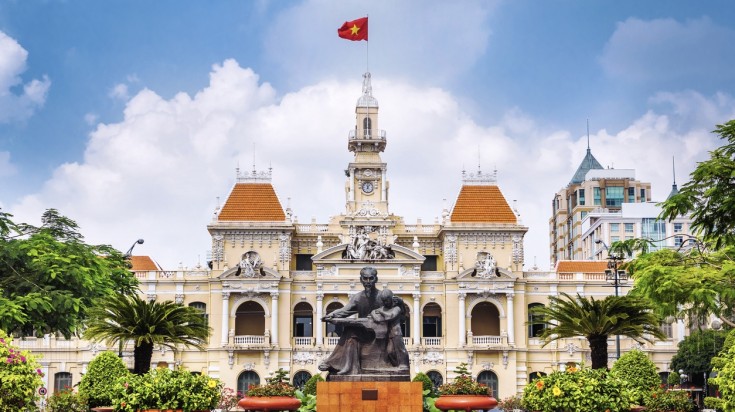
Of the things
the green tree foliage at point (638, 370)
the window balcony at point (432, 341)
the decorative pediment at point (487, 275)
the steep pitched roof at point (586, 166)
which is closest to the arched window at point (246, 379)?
the window balcony at point (432, 341)

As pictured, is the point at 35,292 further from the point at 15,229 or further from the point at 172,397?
the point at 172,397

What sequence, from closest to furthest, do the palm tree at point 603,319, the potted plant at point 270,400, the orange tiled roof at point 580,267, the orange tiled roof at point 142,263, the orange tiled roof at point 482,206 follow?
the potted plant at point 270,400
the palm tree at point 603,319
the orange tiled roof at point 482,206
the orange tiled roof at point 142,263
the orange tiled roof at point 580,267

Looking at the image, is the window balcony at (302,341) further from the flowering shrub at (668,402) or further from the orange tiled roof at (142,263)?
A: the flowering shrub at (668,402)

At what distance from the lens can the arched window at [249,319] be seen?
70.2 metres

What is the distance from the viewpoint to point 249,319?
7044cm

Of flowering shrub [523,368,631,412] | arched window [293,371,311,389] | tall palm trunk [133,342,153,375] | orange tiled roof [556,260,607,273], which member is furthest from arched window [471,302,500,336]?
flowering shrub [523,368,631,412]

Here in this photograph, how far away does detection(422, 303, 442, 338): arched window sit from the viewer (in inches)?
2763

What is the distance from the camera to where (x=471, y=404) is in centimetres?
2541

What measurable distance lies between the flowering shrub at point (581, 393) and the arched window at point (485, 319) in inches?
1769

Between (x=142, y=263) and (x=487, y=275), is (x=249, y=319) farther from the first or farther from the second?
(x=487, y=275)

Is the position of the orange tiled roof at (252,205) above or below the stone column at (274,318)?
above

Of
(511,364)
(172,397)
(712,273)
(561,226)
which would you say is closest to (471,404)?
(172,397)

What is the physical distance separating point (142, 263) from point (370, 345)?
5431 centimetres

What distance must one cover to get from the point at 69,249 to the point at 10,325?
6148mm
